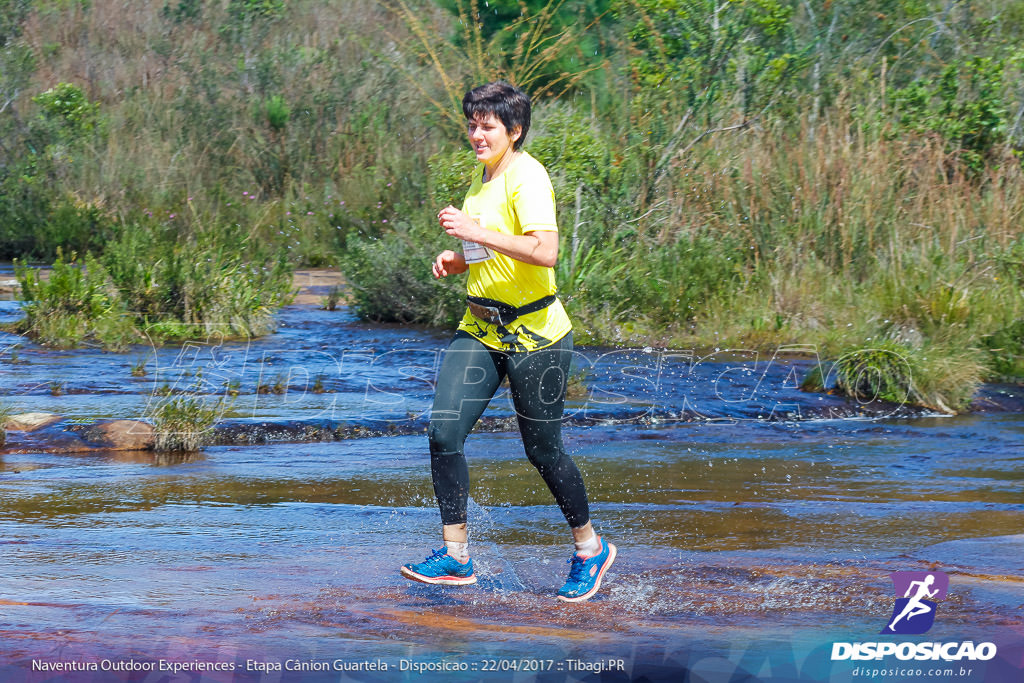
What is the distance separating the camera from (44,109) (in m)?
20.7

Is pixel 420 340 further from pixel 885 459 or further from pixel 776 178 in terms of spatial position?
pixel 885 459

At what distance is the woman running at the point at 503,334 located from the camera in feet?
14.7

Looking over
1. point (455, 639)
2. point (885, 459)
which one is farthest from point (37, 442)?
point (885, 459)

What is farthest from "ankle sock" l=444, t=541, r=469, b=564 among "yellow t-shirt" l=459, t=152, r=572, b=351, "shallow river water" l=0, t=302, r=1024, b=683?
"yellow t-shirt" l=459, t=152, r=572, b=351

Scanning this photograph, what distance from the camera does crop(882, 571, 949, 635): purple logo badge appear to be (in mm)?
4324

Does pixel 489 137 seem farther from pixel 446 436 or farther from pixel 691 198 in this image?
pixel 691 198

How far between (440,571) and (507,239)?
129 cm

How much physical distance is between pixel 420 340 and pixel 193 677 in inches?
338

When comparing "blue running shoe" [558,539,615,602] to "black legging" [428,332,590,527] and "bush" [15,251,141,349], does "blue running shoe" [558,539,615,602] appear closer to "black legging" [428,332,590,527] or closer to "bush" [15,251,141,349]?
"black legging" [428,332,590,527]

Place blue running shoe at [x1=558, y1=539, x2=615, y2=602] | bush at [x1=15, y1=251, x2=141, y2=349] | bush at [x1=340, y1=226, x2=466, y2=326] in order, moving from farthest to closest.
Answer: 1. bush at [x1=340, y1=226, x2=466, y2=326]
2. bush at [x1=15, y1=251, x2=141, y2=349]
3. blue running shoe at [x1=558, y1=539, x2=615, y2=602]

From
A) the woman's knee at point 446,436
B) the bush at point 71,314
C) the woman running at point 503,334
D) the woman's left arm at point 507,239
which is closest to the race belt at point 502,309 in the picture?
the woman running at point 503,334

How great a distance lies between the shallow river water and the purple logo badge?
0.05 meters

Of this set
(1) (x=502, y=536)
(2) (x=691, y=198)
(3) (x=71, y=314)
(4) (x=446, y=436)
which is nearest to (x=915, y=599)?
(4) (x=446, y=436)

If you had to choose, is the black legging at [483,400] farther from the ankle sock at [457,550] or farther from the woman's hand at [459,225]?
the woman's hand at [459,225]
